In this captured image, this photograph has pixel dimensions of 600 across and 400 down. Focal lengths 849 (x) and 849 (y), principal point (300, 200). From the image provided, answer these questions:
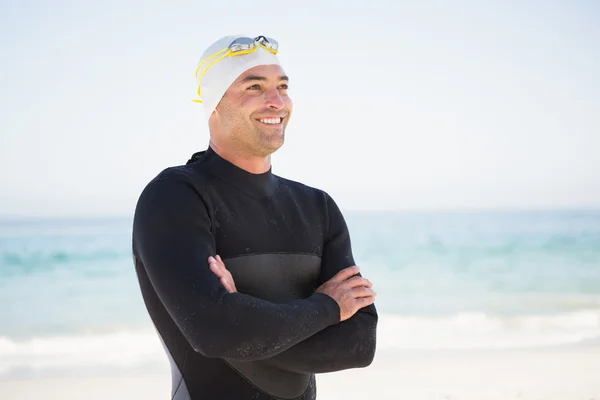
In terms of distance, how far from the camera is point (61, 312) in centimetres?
1336

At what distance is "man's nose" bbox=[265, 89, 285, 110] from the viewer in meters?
2.83

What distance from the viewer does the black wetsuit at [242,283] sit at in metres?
2.43

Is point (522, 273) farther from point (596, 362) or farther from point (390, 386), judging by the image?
point (390, 386)

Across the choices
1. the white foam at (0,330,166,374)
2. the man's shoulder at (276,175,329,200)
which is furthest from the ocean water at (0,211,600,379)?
the man's shoulder at (276,175,329,200)

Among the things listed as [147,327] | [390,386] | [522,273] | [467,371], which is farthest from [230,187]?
[522,273]

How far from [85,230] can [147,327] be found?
14.3m

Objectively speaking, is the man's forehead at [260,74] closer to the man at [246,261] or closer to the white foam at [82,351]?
the man at [246,261]

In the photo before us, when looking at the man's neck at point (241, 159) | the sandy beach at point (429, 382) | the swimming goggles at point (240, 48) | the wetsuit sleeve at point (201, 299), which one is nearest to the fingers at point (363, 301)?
the wetsuit sleeve at point (201, 299)

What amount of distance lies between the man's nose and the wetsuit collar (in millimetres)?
245

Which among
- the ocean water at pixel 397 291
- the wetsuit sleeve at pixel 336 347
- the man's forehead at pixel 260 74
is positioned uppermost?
the ocean water at pixel 397 291

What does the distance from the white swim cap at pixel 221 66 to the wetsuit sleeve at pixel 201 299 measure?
18.8 inches

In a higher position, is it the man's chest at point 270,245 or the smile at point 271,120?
the smile at point 271,120

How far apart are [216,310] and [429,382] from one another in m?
6.12

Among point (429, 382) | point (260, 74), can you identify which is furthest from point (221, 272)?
point (429, 382)
